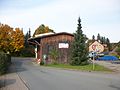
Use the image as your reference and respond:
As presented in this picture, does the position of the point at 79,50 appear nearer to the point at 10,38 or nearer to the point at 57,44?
the point at 57,44

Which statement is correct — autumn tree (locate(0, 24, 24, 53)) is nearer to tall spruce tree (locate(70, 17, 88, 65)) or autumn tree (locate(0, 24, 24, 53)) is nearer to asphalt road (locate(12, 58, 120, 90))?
tall spruce tree (locate(70, 17, 88, 65))

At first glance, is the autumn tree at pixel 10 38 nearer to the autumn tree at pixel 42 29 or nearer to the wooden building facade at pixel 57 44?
the autumn tree at pixel 42 29

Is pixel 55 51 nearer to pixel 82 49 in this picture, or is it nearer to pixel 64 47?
pixel 64 47

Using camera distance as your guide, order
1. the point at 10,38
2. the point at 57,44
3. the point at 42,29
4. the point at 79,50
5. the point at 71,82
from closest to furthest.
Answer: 1. the point at 71,82
2. the point at 79,50
3. the point at 57,44
4. the point at 10,38
5. the point at 42,29

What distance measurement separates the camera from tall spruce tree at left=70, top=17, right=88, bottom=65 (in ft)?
122

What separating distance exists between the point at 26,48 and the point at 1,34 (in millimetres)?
26570

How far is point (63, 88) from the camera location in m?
14.0

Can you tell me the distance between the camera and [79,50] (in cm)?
3797

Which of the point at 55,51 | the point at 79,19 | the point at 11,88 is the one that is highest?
the point at 79,19

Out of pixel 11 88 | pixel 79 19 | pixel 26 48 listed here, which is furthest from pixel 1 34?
pixel 11 88

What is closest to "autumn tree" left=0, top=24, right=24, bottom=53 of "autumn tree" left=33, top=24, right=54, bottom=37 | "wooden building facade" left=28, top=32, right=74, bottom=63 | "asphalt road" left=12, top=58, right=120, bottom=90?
"autumn tree" left=33, top=24, right=54, bottom=37

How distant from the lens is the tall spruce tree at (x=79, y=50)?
122 feet

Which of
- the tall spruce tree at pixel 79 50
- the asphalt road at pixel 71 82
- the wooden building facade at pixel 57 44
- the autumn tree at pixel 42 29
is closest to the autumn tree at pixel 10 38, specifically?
the autumn tree at pixel 42 29

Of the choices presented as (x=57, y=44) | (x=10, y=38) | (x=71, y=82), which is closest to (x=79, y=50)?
(x=57, y=44)
